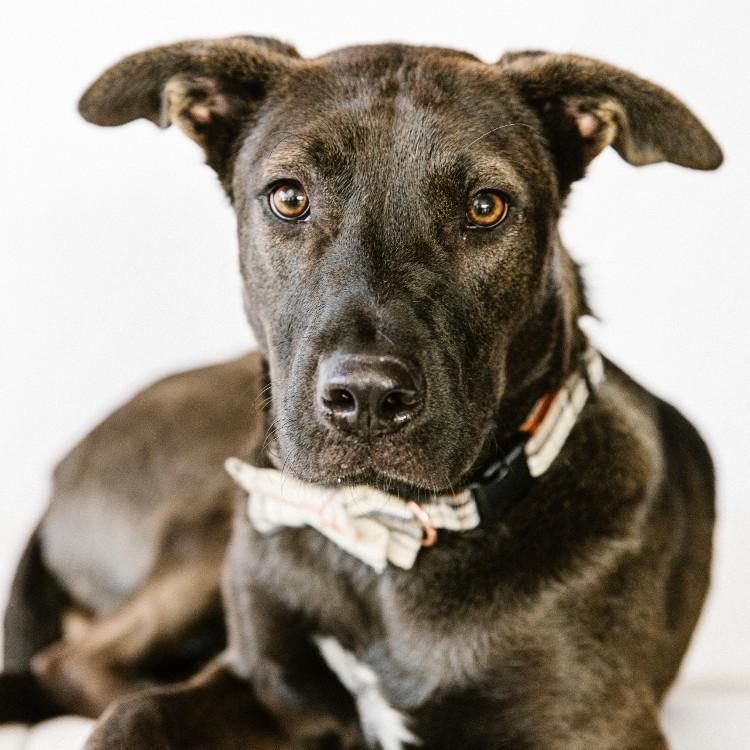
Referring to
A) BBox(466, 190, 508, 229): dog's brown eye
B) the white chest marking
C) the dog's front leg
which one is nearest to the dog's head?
BBox(466, 190, 508, 229): dog's brown eye

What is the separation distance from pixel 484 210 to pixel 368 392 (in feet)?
1.78

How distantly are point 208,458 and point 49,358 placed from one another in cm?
88

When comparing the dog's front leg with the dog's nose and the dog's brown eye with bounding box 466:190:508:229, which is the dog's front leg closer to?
the dog's nose

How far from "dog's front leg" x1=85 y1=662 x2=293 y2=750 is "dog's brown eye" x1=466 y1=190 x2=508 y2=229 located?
1.30 m

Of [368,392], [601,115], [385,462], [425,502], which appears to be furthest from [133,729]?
[601,115]

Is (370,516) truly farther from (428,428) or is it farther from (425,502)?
(428,428)

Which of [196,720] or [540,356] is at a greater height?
[540,356]

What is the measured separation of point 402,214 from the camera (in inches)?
98.3

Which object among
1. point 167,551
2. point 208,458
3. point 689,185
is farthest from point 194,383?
point 689,185

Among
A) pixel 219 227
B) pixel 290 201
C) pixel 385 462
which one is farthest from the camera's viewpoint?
pixel 219 227

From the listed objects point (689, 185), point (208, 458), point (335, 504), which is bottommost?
point (208, 458)

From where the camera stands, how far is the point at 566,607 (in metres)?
2.67

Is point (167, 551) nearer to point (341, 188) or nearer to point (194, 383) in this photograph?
point (194, 383)

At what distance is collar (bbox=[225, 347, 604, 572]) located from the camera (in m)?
2.70
